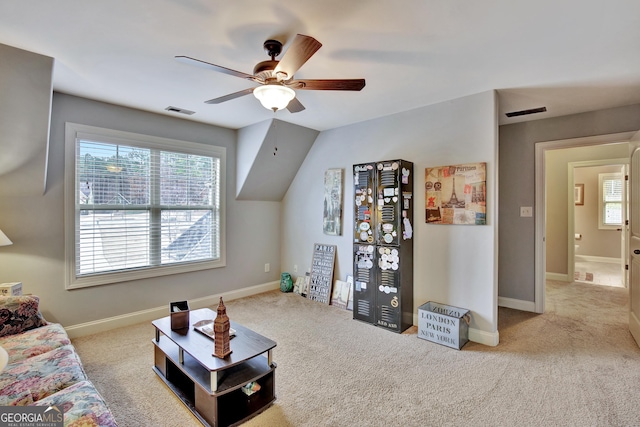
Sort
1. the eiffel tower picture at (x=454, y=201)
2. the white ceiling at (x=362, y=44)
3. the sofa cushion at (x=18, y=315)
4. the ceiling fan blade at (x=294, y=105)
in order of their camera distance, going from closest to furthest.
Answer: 1. the white ceiling at (x=362, y=44)
2. the sofa cushion at (x=18, y=315)
3. the ceiling fan blade at (x=294, y=105)
4. the eiffel tower picture at (x=454, y=201)

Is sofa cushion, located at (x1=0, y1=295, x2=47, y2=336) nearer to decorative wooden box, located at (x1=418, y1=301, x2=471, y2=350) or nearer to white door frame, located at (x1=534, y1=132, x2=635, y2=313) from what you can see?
decorative wooden box, located at (x1=418, y1=301, x2=471, y2=350)

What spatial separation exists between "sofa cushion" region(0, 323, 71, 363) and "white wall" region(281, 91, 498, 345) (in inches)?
116

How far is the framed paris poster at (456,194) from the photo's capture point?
3.01 m

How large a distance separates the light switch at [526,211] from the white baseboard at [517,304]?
1.11m

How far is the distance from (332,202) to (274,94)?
2.36 m

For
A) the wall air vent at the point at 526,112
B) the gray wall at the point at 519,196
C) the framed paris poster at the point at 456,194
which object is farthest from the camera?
the gray wall at the point at 519,196

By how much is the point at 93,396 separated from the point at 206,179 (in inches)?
121

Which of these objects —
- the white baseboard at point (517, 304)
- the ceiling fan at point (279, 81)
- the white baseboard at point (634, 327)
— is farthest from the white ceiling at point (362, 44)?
the white baseboard at point (517, 304)

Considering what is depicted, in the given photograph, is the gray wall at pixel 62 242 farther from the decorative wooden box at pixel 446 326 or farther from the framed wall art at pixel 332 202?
the decorative wooden box at pixel 446 326

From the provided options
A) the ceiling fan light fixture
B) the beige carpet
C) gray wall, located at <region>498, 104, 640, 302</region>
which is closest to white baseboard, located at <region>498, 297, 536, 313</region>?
gray wall, located at <region>498, 104, 640, 302</region>

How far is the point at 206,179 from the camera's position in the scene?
423 centimetres

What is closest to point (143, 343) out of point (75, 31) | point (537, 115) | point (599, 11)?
point (75, 31)

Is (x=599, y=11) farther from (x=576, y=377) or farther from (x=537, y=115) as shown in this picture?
(x=576, y=377)

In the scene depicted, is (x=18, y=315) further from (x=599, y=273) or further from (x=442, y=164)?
(x=599, y=273)
